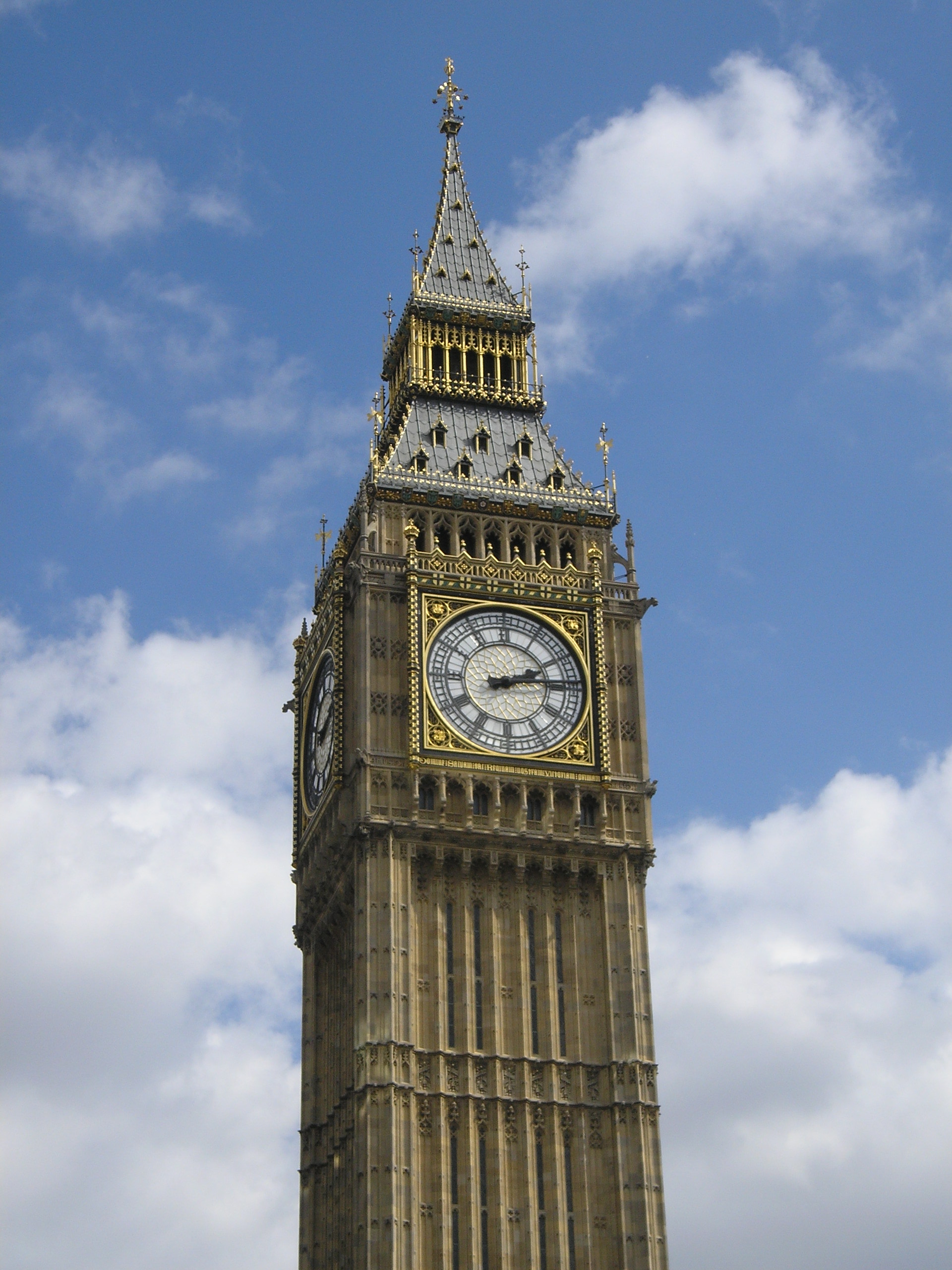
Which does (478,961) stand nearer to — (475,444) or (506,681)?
(506,681)

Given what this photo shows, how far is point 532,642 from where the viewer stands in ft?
269

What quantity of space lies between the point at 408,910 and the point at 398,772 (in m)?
4.72

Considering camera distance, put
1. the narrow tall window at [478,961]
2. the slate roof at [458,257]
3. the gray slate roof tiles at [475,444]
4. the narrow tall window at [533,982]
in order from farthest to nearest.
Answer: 1. the slate roof at [458,257]
2. the gray slate roof tiles at [475,444]
3. the narrow tall window at [533,982]
4. the narrow tall window at [478,961]

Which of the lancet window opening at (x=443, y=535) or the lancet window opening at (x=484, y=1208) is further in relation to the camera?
the lancet window opening at (x=443, y=535)

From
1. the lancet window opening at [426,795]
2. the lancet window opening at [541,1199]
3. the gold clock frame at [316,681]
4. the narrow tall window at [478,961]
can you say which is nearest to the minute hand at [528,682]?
the lancet window opening at [426,795]

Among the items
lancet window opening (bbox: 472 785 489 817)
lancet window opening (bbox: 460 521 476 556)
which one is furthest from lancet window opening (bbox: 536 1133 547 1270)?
lancet window opening (bbox: 460 521 476 556)

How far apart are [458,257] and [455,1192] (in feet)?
129

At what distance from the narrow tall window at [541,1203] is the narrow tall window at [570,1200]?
703 mm

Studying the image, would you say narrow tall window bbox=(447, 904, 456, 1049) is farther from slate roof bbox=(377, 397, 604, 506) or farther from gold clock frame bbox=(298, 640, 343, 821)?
slate roof bbox=(377, 397, 604, 506)

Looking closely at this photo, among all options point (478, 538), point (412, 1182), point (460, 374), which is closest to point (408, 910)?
point (412, 1182)

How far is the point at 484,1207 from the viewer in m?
73.1

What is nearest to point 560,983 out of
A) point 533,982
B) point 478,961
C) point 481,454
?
point 533,982

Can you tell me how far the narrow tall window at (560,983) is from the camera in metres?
76.5

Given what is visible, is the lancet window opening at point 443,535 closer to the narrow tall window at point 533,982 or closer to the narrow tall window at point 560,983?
the narrow tall window at point 533,982
